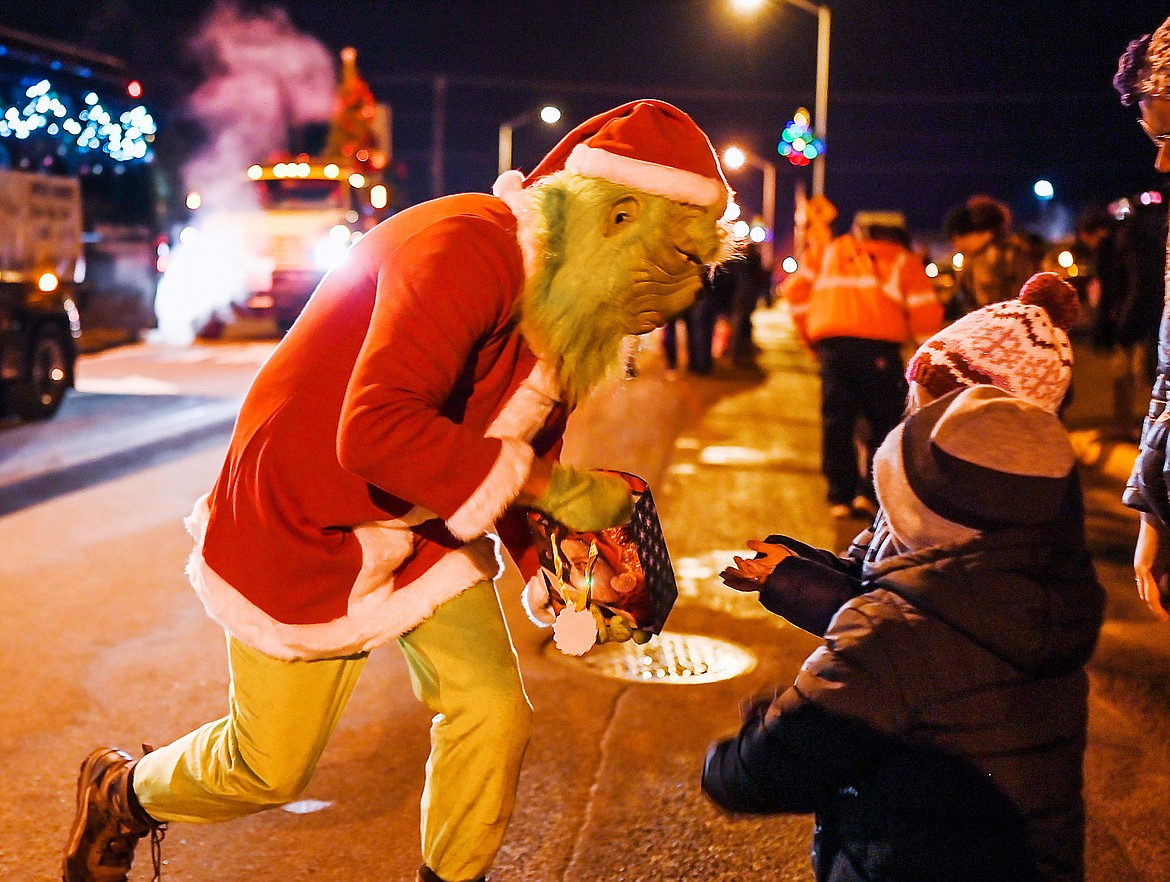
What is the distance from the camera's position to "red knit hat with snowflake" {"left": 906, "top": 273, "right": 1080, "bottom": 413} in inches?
102

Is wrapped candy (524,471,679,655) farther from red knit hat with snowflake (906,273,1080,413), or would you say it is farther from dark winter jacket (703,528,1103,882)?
red knit hat with snowflake (906,273,1080,413)

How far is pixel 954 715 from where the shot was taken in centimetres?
216

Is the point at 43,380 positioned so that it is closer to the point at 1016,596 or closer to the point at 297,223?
the point at 1016,596

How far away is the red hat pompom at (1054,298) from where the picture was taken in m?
2.85

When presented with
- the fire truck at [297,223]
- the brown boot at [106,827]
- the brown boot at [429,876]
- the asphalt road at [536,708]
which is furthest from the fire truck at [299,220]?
the brown boot at [429,876]

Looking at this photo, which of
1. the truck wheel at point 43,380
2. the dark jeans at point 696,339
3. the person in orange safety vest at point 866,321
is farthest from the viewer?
the dark jeans at point 696,339

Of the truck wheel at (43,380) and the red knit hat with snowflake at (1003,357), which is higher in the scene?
the red knit hat with snowflake at (1003,357)

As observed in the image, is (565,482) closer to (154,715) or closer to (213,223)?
(154,715)

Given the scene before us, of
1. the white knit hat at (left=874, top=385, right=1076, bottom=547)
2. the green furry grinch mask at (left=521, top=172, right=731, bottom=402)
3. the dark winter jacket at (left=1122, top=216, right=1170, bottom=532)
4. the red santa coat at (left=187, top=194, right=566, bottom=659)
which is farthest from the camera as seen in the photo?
the dark winter jacket at (left=1122, top=216, right=1170, bottom=532)

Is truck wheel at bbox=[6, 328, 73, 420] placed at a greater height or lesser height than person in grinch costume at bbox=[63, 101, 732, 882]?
lesser

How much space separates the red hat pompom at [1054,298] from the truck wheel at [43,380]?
1023 cm

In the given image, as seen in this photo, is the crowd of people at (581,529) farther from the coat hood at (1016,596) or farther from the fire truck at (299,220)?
the fire truck at (299,220)

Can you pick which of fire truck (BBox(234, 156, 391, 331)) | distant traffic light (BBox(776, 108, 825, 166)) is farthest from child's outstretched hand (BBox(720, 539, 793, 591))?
distant traffic light (BBox(776, 108, 825, 166))

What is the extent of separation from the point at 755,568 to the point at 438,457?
0.70 m
